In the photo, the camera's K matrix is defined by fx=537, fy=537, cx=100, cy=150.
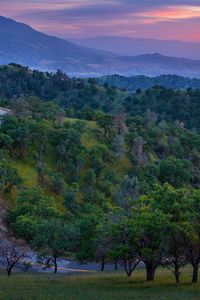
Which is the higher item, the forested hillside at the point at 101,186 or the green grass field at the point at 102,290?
the forested hillside at the point at 101,186

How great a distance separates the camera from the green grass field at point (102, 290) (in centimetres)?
2889

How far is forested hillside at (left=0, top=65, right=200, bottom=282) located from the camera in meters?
34.5

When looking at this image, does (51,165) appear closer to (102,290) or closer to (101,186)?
(101,186)

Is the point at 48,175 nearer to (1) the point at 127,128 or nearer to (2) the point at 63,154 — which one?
(2) the point at 63,154

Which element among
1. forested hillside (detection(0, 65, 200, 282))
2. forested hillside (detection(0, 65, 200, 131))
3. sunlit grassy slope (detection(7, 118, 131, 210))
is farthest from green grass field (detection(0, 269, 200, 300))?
forested hillside (detection(0, 65, 200, 131))

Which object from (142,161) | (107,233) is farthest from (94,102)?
(107,233)

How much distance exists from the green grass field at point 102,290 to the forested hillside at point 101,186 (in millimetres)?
1572

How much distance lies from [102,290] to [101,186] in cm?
5733

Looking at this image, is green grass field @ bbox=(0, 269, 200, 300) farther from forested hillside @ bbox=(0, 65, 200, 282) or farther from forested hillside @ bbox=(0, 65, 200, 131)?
forested hillside @ bbox=(0, 65, 200, 131)

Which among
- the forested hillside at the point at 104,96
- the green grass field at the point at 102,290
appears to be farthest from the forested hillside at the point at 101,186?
the forested hillside at the point at 104,96

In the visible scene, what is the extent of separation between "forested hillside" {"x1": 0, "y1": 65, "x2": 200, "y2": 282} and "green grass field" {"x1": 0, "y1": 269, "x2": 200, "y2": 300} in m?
1.57

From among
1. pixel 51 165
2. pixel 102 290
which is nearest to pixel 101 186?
pixel 51 165

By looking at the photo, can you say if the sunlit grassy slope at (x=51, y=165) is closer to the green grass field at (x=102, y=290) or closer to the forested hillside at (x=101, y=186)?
the forested hillside at (x=101, y=186)

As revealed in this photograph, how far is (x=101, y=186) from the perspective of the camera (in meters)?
90.0
